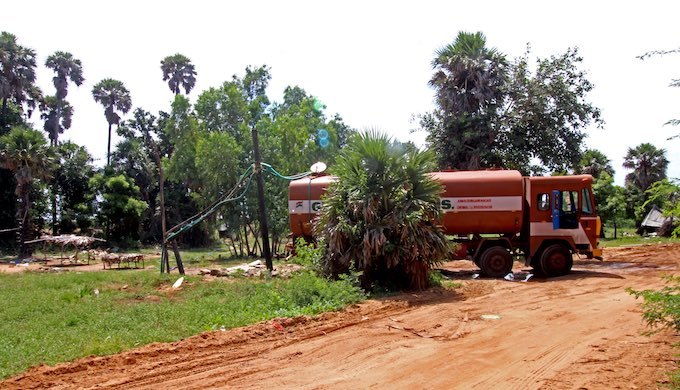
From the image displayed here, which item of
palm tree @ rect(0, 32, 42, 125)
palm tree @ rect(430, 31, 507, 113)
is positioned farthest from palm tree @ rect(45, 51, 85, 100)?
palm tree @ rect(430, 31, 507, 113)

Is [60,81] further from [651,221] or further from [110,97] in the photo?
[651,221]

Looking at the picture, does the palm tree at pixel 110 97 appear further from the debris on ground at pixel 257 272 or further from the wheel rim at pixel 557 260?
the wheel rim at pixel 557 260

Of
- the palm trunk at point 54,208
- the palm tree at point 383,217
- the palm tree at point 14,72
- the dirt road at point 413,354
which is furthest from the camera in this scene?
the palm trunk at point 54,208

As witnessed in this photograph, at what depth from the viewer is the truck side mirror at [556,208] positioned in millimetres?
16844

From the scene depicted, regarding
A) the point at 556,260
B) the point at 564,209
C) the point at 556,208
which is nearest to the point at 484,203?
the point at 556,208

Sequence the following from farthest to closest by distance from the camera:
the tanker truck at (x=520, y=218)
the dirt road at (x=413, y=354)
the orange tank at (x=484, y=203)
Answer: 1. the orange tank at (x=484, y=203)
2. the tanker truck at (x=520, y=218)
3. the dirt road at (x=413, y=354)

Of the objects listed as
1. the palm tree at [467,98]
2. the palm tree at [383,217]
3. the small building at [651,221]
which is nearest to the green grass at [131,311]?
the palm tree at [383,217]

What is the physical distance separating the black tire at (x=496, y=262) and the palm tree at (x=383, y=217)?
4326 millimetres

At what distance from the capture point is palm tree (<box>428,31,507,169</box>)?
26591mm

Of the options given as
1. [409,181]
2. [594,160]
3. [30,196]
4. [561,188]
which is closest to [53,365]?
[409,181]

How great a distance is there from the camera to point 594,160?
4406cm

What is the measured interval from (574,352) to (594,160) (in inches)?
1589

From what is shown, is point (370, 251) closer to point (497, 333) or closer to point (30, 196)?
point (497, 333)

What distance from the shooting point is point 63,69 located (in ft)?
166
